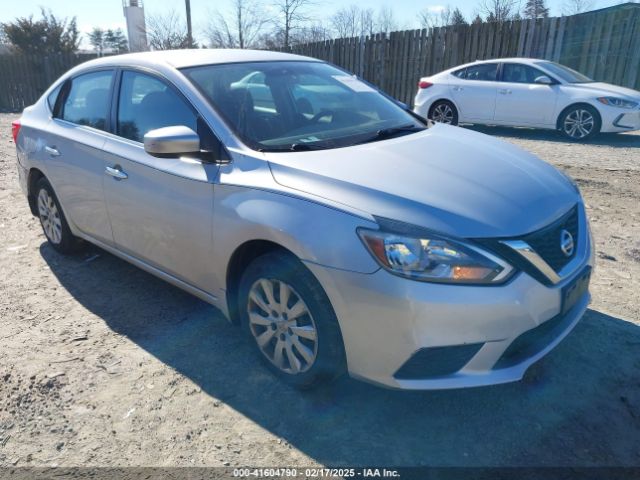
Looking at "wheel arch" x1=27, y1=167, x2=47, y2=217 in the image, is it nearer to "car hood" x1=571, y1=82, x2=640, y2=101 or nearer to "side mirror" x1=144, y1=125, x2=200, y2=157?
"side mirror" x1=144, y1=125, x2=200, y2=157

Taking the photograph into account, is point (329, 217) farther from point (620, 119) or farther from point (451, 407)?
point (620, 119)

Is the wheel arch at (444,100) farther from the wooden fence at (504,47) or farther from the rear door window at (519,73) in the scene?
the wooden fence at (504,47)

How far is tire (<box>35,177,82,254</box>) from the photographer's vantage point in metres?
4.45

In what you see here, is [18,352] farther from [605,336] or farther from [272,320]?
[605,336]

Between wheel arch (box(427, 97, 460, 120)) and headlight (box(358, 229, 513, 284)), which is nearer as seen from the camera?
headlight (box(358, 229, 513, 284))

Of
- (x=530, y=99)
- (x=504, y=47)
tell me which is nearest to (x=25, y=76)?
(x=504, y=47)

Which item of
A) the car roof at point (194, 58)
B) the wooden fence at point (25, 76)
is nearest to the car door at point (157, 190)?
the car roof at point (194, 58)

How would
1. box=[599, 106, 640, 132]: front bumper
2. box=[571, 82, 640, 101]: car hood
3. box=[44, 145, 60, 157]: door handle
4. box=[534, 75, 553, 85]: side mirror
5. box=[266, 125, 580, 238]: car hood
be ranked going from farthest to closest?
box=[534, 75, 553, 85]: side mirror < box=[571, 82, 640, 101]: car hood < box=[599, 106, 640, 132]: front bumper < box=[44, 145, 60, 157]: door handle < box=[266, 125, 580, 238]: car hood

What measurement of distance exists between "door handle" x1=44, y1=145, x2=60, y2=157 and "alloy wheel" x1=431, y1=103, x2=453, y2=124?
849cm

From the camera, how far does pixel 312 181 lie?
8.09ft

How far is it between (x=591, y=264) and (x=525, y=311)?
2.63ft

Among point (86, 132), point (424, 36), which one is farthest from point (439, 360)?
point (424, 36)

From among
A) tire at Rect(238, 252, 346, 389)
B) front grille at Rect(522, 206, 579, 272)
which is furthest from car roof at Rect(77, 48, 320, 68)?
front grille at Rect(522, 206, 579, 272)

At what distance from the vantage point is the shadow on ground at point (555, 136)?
9.26 m
